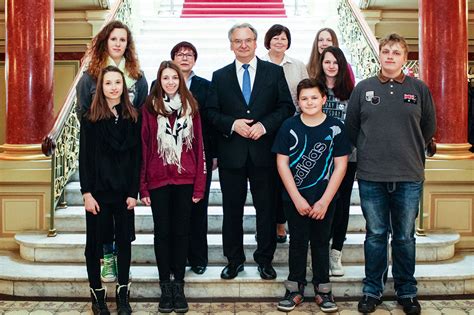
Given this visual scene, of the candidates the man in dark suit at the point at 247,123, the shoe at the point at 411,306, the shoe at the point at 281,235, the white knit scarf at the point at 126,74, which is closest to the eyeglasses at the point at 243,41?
the man in dark suit at the point at 247,123

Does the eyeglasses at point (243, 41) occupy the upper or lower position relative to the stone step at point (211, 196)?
upper

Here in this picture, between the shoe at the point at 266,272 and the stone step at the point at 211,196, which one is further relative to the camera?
the stone step at the point at 211,196

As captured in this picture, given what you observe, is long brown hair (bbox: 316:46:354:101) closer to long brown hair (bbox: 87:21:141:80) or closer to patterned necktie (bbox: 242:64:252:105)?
patterned necktie (bbox: 242:64:252:105)

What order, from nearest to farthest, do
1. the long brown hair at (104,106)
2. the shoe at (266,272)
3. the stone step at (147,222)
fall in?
the long brown hair at (104,106) → the shoe at (266,272) → the stone step at (147,222)

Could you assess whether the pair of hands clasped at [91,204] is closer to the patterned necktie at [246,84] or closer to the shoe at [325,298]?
the patterned necktie at [246,84]

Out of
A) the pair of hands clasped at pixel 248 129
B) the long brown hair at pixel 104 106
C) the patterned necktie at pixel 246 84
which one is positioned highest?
the patterned necktie at pixel 246 84

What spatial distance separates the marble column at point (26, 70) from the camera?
15.5 feet

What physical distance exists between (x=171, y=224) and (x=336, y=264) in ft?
3.79

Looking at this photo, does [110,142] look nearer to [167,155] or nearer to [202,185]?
[167,155]

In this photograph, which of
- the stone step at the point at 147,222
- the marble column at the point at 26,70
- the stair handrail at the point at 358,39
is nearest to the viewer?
the stone step at the point at 147,222

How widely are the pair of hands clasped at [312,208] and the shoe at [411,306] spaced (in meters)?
0.77

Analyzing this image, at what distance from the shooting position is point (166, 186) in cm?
344

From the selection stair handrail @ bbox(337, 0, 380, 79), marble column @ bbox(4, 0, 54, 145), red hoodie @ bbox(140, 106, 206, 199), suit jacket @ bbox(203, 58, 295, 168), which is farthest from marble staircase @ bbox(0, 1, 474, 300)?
stair handrail @ bbox(337, 0, 380, 79)

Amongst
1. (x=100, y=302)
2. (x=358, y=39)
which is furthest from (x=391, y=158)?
(x=358, y=39)
